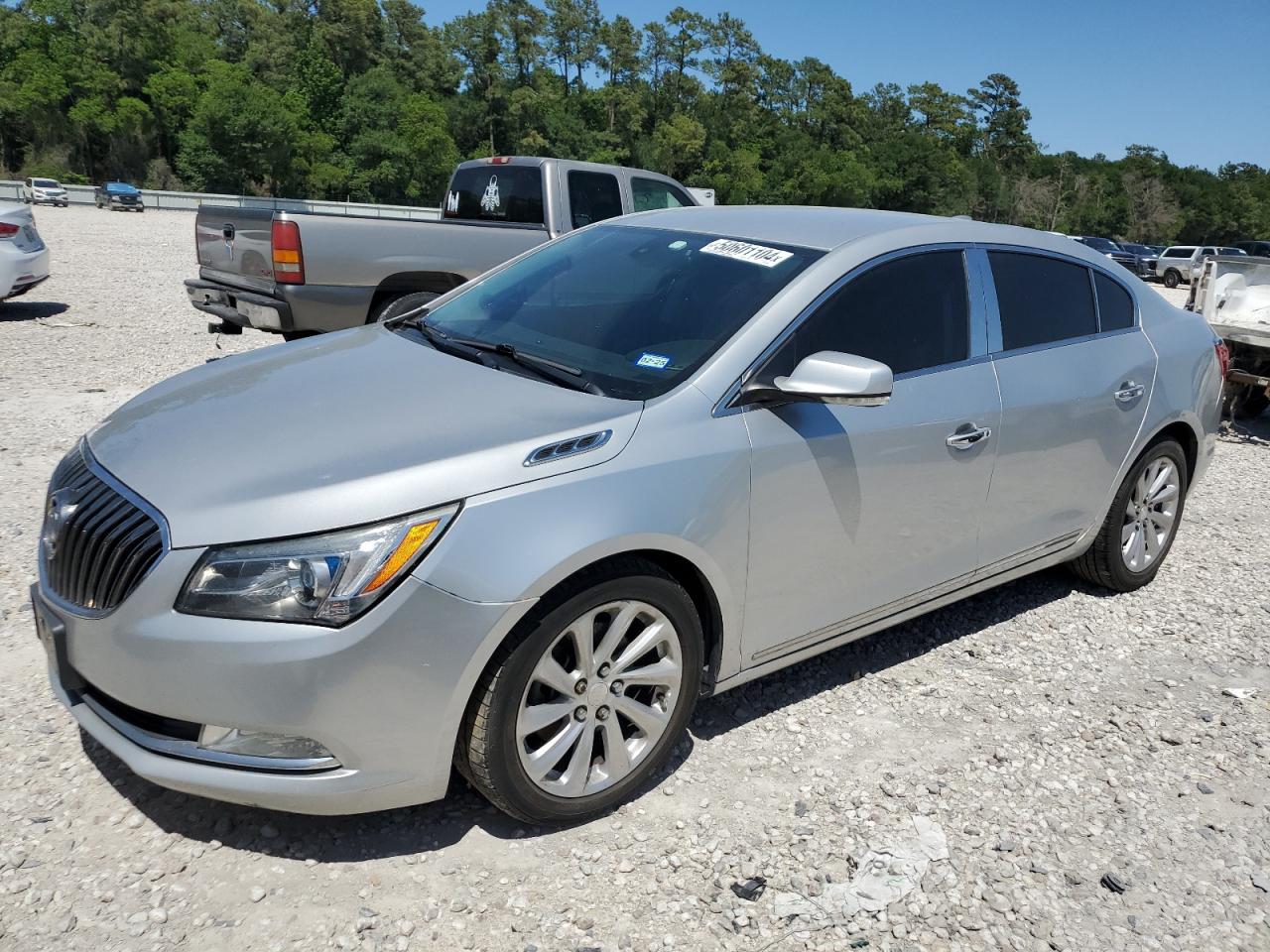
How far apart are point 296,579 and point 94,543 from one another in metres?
0.66

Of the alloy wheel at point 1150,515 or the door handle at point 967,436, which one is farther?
the alloy wheel at point 1150,515

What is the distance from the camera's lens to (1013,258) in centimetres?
416

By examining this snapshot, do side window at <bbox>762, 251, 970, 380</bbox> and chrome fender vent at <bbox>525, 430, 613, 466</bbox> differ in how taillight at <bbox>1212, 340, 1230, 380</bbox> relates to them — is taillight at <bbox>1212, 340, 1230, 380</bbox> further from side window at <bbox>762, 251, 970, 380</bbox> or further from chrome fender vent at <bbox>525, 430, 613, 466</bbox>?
chrome fender vent at <bbox>525, 430, 613, 466</bbox>

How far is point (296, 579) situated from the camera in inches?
97.0

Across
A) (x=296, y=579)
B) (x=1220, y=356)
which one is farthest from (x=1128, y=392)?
(x=296, y=579)

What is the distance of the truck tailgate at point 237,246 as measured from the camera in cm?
750

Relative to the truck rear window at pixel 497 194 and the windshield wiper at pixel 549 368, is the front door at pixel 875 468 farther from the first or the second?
the truck rear window at pixel 497 194

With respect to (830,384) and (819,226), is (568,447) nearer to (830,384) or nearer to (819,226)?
(830,384)

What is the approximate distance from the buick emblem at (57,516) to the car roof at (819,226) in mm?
2381

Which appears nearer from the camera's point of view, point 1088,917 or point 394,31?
point 1088,917

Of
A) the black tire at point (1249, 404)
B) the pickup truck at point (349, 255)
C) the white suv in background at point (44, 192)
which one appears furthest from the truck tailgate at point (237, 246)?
the white suv in background at point (44, 192)

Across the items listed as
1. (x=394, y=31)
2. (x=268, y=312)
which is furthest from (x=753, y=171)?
(x=268, y=312)

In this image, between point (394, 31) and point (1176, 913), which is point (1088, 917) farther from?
point (394, 31)

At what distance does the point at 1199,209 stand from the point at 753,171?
152ft
